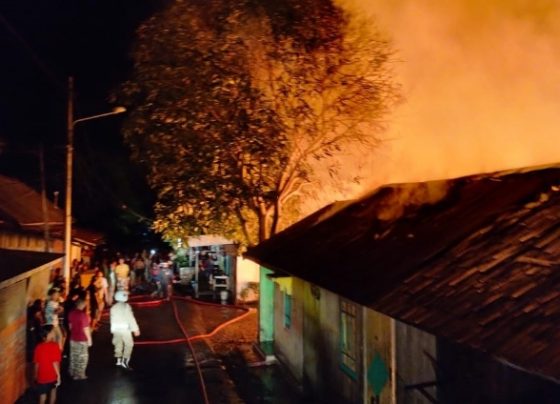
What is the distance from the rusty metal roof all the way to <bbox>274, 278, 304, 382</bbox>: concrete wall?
2115mm

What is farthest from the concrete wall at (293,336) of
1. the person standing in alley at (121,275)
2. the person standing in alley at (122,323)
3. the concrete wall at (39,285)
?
the person standing in alley at (121,275)

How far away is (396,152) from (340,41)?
9.09 ft

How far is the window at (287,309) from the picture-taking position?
13.8 meters

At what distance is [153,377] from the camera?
12656mm

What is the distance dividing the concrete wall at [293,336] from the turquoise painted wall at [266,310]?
79cm

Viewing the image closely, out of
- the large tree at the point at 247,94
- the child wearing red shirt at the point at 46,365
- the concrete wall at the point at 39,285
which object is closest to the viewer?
the child wearing red shirt at the point at 46,365

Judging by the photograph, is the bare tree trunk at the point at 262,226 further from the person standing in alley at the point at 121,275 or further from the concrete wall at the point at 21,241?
the person standing in alley at the point at 121,275

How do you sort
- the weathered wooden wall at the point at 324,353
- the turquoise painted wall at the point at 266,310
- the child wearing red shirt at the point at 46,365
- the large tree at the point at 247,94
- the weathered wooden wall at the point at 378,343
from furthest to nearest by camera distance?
the turquoise painted wall at the point at 266,310
the large tree at the point at 247,94
the weathered wooden wall at the point at 324,353
the child wearing red shirt at the point at 46,365
the weathered wooden wall at the point at 378,343

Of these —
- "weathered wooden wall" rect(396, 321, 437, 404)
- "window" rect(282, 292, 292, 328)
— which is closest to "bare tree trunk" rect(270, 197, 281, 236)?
"window" rect(282, 292, 292, 328)

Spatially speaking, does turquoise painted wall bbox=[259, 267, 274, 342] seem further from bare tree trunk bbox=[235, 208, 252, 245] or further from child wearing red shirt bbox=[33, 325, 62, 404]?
child wearing red shirt bbox=[33, 325, 62, 404]

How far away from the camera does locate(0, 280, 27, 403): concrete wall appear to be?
953 centimetres

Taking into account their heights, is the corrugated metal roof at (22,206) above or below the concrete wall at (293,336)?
above

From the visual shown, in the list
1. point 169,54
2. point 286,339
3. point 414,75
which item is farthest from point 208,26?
point 286,339

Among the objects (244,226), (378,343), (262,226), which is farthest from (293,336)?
(378,343)
